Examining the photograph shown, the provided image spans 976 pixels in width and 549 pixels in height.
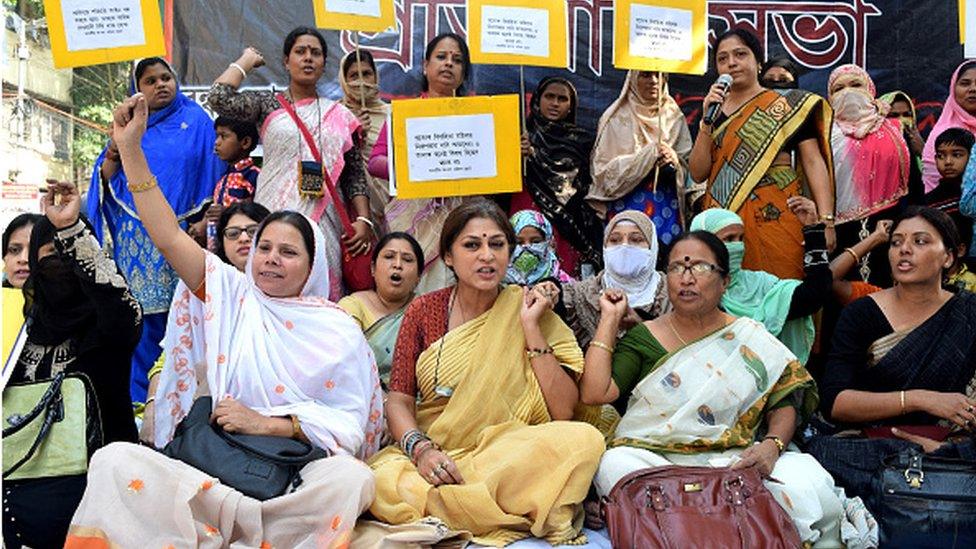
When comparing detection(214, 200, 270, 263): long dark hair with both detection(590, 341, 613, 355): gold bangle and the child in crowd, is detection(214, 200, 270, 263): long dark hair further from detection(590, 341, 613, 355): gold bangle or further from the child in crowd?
detection(590, 341, 613, 355): gold bangle

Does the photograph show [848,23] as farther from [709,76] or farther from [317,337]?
[317,337]

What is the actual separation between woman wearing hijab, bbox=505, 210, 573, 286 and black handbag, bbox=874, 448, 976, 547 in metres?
1.54

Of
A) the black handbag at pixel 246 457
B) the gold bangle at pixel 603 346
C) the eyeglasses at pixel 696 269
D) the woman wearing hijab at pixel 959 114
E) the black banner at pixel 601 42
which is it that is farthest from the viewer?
the black banner at pixel 601 42

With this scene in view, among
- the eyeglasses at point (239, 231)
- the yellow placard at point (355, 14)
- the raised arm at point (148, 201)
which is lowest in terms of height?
the eyeglasses at point (239, 231)

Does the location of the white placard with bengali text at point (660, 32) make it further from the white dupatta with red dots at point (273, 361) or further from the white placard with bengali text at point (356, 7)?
the white dupatta with red dots at point (273, 361)

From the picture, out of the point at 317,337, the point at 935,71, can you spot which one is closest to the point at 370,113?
the point at 317,337

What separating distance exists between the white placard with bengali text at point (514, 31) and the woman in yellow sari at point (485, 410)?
1239 mm

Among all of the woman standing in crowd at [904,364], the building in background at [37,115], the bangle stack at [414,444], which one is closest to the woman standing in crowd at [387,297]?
the bangle stack at [414,444]

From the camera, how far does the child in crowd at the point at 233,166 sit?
4793mm

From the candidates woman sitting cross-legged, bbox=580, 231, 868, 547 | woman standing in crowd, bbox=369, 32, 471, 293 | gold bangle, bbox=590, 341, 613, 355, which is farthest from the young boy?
woman standing in crowd, bbox=369, 32, 471, 293

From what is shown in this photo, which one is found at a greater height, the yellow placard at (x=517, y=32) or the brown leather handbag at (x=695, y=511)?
the yellow placard at (x=517, y=32)

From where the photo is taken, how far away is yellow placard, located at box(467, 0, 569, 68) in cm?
479

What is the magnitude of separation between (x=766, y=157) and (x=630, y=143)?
73 centimetres

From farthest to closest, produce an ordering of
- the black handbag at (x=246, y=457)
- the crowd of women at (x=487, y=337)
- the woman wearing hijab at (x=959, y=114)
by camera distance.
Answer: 1. the woman wearing hijab at (x=959, y=114)
2. the crowd of women at (x=487, y=337)
3. the black handbag at (x=246, y=457)
